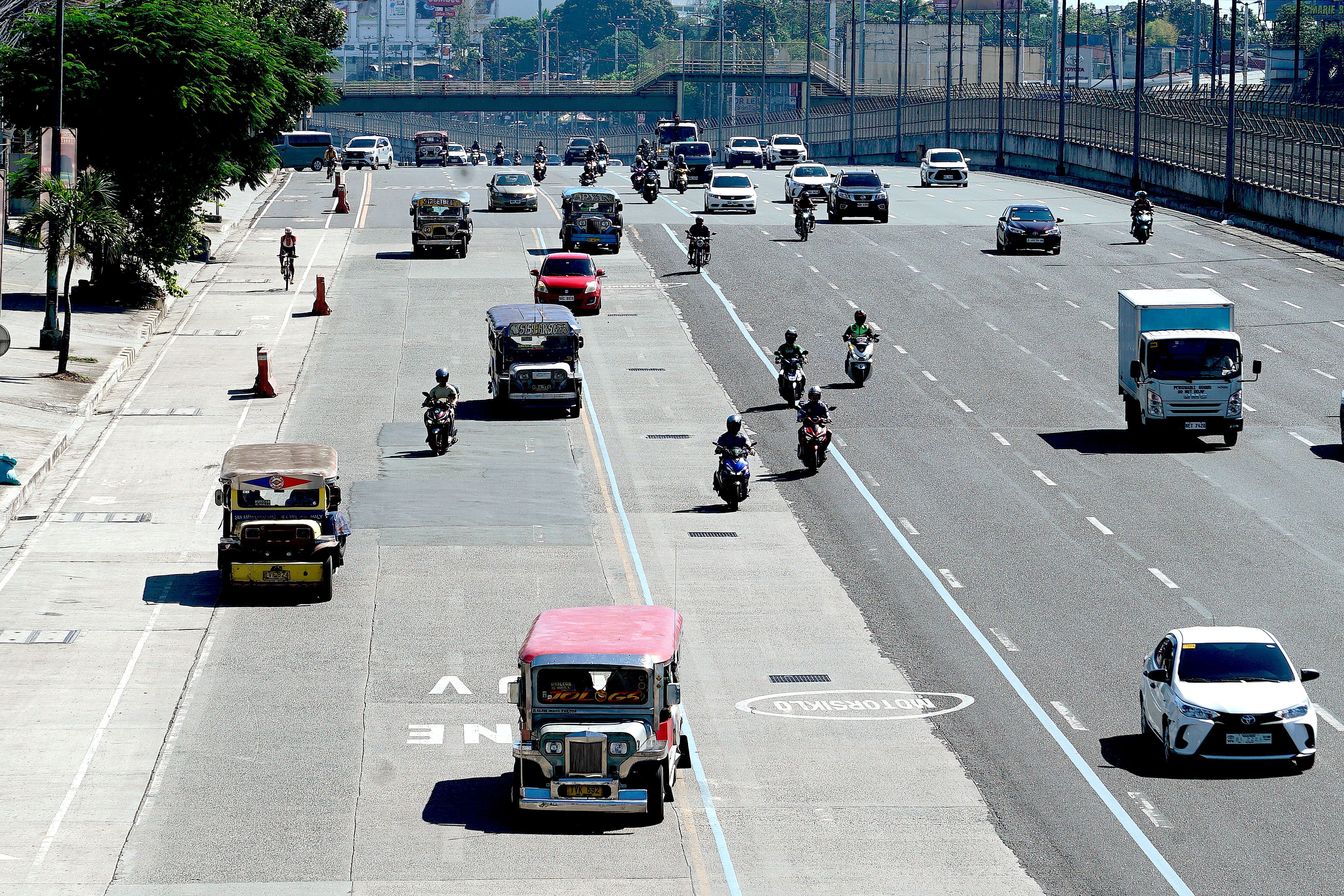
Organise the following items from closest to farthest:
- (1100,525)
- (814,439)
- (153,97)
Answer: (1100,525) → (814,439) → (153,97)

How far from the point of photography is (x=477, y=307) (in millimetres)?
64500

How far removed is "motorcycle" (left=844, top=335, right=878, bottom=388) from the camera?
2039 inches

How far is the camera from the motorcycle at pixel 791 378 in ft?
162

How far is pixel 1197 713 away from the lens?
78.8ft

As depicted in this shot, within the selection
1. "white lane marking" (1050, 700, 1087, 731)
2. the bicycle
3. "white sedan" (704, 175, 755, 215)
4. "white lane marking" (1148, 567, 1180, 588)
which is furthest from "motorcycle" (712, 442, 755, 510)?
"white sedan" (704, 175, 755, 215)

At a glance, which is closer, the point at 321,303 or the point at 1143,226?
the point at 321,303

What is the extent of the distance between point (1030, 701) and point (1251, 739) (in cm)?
433

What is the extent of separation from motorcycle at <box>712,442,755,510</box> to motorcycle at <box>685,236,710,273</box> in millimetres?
31589

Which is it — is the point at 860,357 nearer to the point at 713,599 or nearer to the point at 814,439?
the point at 814,439

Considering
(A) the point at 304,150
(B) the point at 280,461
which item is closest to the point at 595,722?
(B) the point at 280,461

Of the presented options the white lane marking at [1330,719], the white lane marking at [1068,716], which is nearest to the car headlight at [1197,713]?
the white lane marking at [1068,716]

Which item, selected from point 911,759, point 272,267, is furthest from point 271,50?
point 911,759

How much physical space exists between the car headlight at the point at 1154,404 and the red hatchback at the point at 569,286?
888 inches

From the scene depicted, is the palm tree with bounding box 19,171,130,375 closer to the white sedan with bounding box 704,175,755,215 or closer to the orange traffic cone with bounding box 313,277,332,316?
the orange traffic cone with bounding box 313,277,332,316
